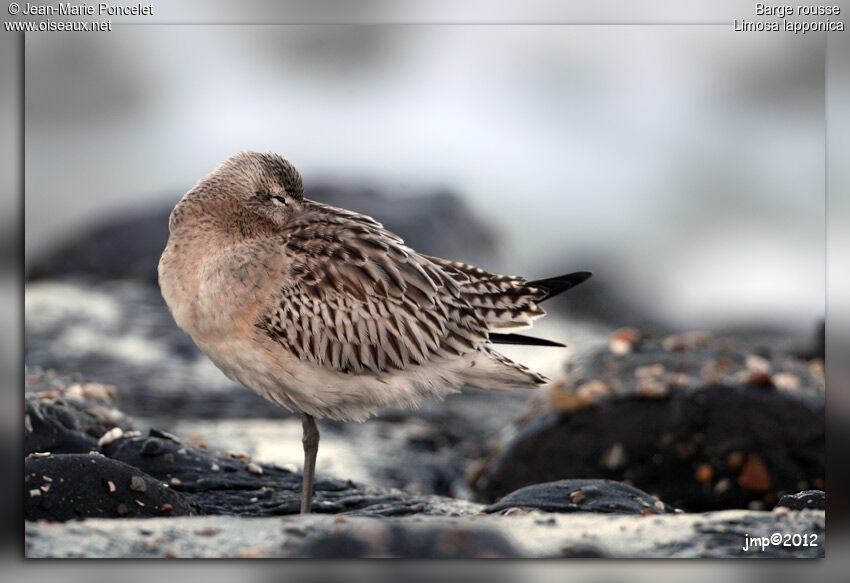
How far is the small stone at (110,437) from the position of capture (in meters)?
5.82

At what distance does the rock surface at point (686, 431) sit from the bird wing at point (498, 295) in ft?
5.01

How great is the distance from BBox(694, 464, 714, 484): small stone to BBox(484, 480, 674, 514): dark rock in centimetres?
105

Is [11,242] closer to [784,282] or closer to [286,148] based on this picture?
[286,148]

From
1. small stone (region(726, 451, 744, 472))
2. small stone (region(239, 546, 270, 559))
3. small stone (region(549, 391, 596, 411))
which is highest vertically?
small stone (region(549, 391, 596, 411))

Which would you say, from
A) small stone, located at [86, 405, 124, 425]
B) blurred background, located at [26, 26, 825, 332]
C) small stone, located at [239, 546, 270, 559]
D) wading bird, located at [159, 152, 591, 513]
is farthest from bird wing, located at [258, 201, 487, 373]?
small stone, located at [86, 405, 124, 425]

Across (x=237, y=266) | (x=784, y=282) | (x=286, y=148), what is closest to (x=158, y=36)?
(x=286, y=148)

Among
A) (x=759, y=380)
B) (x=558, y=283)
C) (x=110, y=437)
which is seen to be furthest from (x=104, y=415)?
(x=759, y=380)

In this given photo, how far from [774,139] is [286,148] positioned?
3162mm

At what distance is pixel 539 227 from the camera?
737cm

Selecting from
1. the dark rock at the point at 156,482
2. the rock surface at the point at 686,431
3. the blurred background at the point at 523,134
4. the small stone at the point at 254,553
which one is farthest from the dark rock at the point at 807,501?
the small stone at the point at 254,553

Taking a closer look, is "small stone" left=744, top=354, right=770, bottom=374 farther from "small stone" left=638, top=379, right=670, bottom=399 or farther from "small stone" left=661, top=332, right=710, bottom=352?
"small stone" left=638, top=379, right=670, bottom=399

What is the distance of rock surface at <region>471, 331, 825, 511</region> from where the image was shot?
6461 millimetres

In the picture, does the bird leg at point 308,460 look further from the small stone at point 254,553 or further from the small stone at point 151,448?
the small stone at point 151,448

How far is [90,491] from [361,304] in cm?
174
